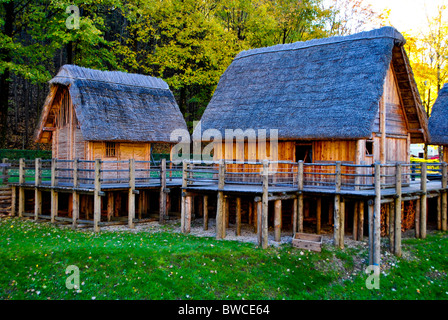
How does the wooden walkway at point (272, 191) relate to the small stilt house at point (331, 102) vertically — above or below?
below

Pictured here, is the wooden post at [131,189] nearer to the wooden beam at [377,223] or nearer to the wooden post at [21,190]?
the wooden post at [21,190]

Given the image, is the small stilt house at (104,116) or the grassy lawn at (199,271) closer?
the grassy lawn at (199,271)

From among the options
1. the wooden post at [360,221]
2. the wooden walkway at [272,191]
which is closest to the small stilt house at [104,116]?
the wooden walkway at [272,191]

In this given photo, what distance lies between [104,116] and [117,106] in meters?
1.26

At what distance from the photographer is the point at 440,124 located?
22.4 m

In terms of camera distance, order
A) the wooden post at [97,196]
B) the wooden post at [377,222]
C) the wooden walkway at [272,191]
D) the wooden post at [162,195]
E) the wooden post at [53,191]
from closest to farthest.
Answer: the wooden post at [377,222] < the wooden walkway at [272,191] < the wooden post at [97,196] < the wooden post at [53,191] < the wooden post at [162,195]

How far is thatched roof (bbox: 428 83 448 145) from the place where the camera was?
21719mm

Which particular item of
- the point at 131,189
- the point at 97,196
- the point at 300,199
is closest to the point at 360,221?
the point at 300,199

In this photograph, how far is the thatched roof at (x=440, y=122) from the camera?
855 inches

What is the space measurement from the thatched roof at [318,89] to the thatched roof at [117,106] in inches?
116

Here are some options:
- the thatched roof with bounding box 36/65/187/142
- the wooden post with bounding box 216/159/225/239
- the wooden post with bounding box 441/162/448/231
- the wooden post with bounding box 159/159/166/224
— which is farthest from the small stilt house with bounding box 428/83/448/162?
the wooden post with bounding box 159/159/166/224

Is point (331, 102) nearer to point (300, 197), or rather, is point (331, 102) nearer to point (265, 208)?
point (300, 197)
